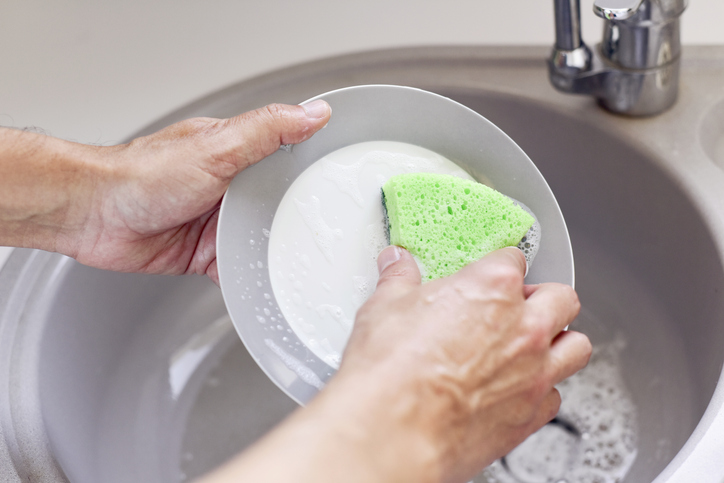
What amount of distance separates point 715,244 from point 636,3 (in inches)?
10.0

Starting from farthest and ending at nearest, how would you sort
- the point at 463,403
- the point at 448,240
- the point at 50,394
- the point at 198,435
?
1. the point at 198,435
2. the point at 50,394
3. the point at 448,240
4. the point at 463,403

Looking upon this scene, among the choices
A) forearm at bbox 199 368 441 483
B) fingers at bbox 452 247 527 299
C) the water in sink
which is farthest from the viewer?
the water in sink

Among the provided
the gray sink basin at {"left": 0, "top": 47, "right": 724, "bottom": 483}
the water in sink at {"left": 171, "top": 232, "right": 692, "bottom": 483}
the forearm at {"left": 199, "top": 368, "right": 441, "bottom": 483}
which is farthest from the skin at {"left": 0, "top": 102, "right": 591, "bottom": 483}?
the water in sink at {"left": 171, "top": 232, "right": 692, "bottom": 483}

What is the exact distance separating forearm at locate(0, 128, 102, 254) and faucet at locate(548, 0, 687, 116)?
0.50 m

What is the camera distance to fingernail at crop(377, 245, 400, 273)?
49 cm

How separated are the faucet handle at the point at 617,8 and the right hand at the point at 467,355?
0.90ft

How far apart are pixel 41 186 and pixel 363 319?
36 cm

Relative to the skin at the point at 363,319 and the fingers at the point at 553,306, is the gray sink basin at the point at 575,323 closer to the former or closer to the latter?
the skin at the point at 363,319

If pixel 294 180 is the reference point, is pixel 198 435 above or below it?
below

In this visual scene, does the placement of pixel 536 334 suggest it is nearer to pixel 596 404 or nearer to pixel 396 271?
pixel 396 271

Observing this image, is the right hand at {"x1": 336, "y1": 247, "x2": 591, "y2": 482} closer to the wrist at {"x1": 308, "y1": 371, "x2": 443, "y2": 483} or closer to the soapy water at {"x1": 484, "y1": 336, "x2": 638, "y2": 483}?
the wrist at {"x1": 308, "y1": 371, "x2": 443, "y2": 483}

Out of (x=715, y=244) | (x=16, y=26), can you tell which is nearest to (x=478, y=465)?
(x=715, y=244)

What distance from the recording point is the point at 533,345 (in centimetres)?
41

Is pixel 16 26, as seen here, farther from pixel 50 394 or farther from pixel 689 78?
pixel 689 78
